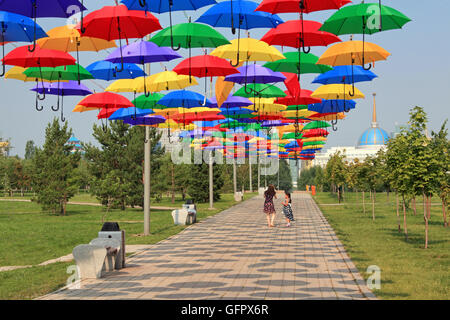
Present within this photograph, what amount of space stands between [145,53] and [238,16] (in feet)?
8.26

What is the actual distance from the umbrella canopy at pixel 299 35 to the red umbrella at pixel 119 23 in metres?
2.96

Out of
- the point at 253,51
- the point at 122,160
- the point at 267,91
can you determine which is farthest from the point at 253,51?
the point at 122,160

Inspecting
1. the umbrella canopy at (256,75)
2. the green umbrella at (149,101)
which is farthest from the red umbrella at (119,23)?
the green umbrella at (149,101)

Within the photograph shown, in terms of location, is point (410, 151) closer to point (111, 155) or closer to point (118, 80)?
point (118, 80)

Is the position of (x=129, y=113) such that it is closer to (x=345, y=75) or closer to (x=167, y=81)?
(x=167, y=81)

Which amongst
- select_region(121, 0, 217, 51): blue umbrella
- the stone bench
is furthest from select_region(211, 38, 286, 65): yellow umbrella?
the stone bench

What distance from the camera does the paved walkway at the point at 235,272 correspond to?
9.22 m

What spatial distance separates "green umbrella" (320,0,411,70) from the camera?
37.5ft

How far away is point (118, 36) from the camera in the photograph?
1161 cm

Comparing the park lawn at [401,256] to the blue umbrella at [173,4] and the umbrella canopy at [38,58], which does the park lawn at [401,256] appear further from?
the umbrella canopy at [38,58]

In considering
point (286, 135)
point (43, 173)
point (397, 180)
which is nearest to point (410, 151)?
point (397, 180)

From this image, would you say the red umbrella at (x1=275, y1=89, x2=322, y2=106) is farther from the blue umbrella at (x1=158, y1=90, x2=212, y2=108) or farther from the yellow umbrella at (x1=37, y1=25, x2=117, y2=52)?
the yellow umbrella at (x1=37, y1=25, x2=117, y2=52)

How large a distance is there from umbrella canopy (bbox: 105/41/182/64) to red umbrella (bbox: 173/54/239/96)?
58 centimetres

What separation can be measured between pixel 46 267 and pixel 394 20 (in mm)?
9740
